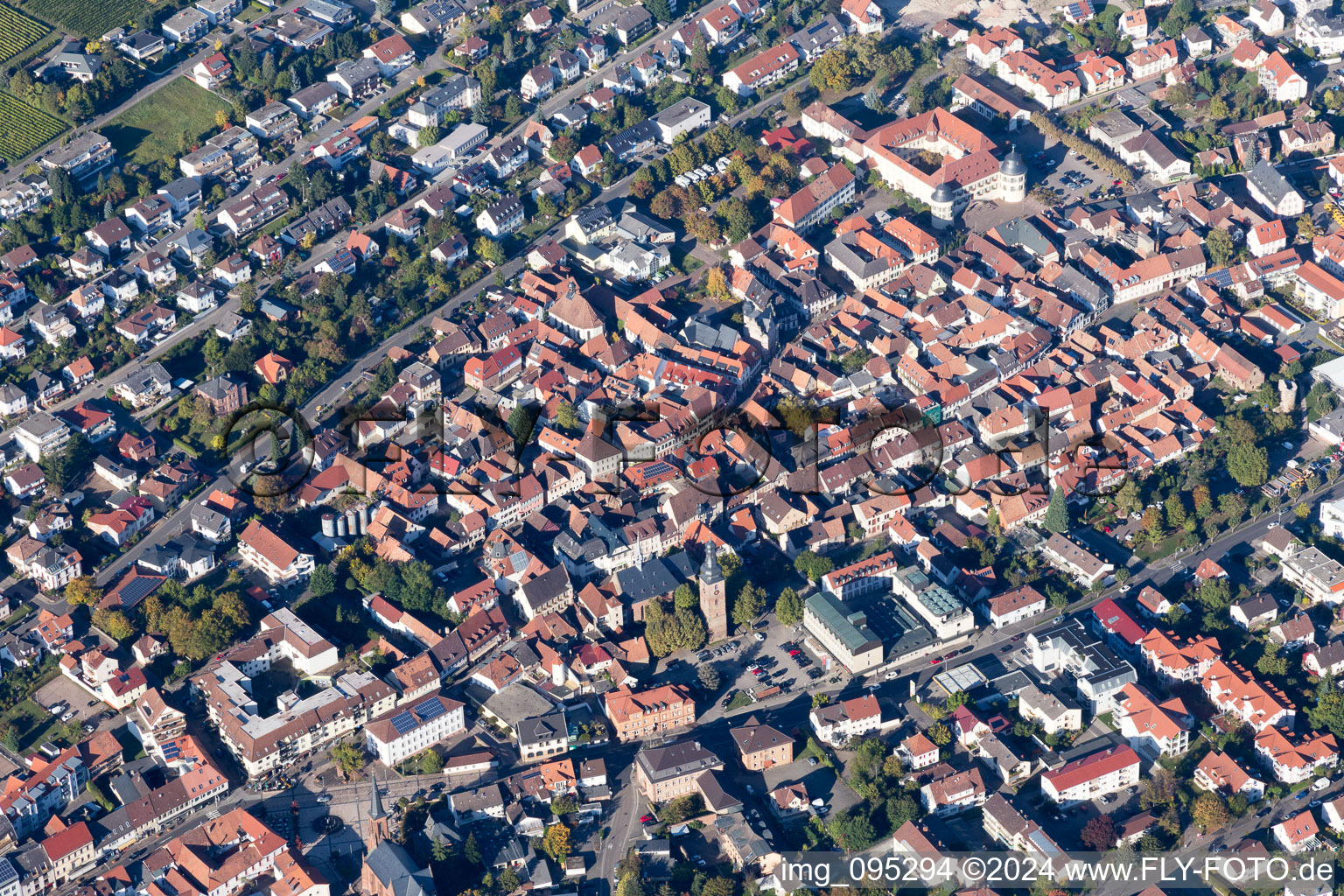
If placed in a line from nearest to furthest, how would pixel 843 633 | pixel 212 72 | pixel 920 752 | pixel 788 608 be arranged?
pixel 920 752
pixel 843 633
pixel 788 608
pixel 212 72

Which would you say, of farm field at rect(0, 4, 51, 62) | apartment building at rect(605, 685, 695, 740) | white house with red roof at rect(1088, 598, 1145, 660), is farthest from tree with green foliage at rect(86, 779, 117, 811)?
farm field at rect(0, 4, 51, 62)

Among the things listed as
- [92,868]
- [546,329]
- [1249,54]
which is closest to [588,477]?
[546,329]

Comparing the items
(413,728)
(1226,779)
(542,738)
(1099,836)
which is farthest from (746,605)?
(1226,779)

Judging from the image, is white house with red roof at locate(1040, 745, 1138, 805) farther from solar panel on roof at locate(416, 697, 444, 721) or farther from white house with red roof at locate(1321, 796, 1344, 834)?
solar panel on roof at locate(416, 697, 444, 721)

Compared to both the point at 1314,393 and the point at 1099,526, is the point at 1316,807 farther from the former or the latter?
the point at 1314,393

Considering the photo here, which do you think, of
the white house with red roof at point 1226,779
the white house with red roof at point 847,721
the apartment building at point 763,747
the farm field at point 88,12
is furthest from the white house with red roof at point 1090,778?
the farm field at point 88,12

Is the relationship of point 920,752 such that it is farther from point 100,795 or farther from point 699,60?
point 699,60

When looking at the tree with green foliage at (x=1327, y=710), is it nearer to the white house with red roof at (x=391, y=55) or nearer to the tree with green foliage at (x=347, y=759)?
the tree with green foliage at (x=347, y=759)
